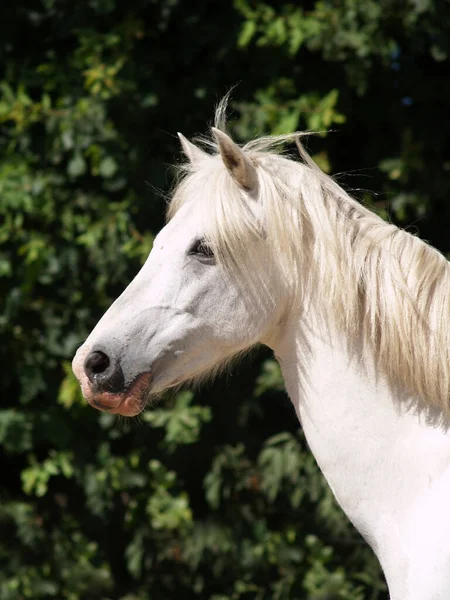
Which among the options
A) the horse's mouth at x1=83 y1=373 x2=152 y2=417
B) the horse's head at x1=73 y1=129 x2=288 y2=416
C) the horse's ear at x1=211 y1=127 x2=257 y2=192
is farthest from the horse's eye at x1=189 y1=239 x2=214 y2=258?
the horse's mouth at x1=83 y1=373 x2=152 y2=417

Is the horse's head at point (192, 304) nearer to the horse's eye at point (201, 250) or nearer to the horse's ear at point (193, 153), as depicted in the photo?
the horse's eye at point (201, 250)

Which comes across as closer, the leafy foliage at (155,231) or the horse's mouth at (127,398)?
the horse's mouth at (127,398)

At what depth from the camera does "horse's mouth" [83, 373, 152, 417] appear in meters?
1.53

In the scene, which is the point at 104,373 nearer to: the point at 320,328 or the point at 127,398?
the point at 127,398

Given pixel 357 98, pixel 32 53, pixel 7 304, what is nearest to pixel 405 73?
pixel 357 98

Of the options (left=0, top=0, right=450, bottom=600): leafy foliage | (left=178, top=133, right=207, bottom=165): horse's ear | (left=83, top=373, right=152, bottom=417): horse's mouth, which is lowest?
(left=0, top=0, right=450, bottom=600): leafy foliage

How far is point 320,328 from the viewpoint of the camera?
155cm

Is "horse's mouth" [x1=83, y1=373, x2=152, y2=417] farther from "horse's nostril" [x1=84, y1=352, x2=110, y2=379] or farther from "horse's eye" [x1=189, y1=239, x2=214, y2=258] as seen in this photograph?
"horse's eye" [x1=189, y1=239, x2=214, y2=258]

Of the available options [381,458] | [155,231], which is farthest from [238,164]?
[155,231]

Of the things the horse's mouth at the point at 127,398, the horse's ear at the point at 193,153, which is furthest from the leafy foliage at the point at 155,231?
the horse's mouth at the point at 127,398

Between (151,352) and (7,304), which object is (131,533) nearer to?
(7,304)

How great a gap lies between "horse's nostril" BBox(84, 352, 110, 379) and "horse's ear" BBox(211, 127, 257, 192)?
0.42m

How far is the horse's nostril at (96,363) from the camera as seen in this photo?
1509 mm

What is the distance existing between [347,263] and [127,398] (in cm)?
48
